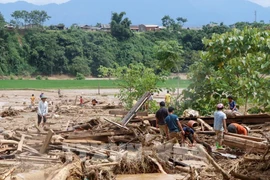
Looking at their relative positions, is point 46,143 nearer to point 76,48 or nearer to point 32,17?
point 76,48

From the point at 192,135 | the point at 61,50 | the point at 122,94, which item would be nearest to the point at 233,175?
the point at 192,135

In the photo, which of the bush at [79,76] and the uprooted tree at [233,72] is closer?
the uprooted tree at [233,72]

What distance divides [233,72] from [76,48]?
72.0 m

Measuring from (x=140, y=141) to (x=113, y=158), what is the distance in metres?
2.33

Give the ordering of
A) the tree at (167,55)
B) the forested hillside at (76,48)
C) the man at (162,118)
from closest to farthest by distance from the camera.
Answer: the man at (162,118)
the tree at (167,55)
the forested hillside at (76,48)

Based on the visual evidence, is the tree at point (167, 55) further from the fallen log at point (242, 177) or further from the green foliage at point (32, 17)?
the green foliage at point (32, 17)

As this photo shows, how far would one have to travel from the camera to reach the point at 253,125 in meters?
15.9

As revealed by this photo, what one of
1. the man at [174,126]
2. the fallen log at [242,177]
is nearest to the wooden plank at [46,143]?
the man at [174,126]

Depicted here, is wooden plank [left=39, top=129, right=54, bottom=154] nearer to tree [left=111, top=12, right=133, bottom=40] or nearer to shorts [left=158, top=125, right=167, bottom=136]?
shorts [left=158, top=125, right=167, bottom=136]

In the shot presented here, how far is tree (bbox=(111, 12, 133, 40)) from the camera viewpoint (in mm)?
98556

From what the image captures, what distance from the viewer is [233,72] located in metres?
18.9

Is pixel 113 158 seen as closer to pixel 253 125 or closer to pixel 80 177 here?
pixel 80 177

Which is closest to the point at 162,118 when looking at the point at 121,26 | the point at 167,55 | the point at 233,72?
the point at 233,72

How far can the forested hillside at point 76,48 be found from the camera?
85.9 meters
